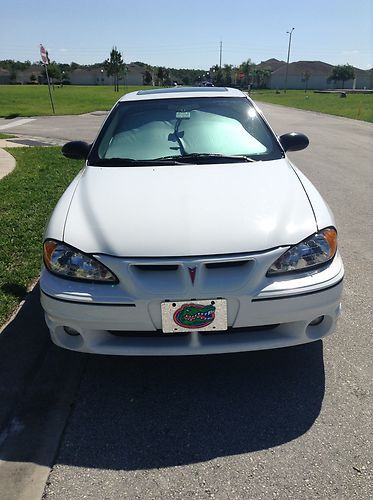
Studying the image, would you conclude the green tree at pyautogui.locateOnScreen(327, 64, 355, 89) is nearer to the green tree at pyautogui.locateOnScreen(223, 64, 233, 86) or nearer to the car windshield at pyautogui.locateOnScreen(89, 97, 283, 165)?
the green tree at pyautogui.locateOnScreen(223, 64, 233, 86)

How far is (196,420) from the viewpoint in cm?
243

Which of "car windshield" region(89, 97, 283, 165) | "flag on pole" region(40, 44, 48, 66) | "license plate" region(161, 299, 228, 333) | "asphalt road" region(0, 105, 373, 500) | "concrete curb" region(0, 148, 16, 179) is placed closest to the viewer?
"asphalt road" region(0, 105, 373, 500)

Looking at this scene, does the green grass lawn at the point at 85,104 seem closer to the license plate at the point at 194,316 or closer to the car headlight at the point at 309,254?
the car headlight at the point at 309,254

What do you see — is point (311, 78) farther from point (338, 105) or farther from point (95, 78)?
point (338, 105)

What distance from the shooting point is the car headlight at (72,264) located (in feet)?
7.84

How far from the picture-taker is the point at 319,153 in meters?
11.3

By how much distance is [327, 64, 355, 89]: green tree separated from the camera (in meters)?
96.4

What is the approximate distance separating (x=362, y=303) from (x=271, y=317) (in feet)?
5.25

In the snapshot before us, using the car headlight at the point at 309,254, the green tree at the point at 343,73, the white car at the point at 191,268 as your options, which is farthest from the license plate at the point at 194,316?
the green tree at the point at 343,73

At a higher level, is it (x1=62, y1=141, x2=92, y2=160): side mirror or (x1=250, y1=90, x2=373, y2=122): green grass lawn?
(x1=62, y1=141, x2=92, y2=160): side mirror

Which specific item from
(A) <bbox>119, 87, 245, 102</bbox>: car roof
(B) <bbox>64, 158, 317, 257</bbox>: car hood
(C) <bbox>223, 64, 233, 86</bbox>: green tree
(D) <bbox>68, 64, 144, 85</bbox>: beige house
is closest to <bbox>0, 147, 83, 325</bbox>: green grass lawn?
(B) <bbox>64, 158, 317, 257</bbox>: car hood

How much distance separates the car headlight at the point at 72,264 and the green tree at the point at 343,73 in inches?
4169

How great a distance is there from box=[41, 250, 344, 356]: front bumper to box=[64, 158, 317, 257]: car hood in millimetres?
229

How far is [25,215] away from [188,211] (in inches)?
138
